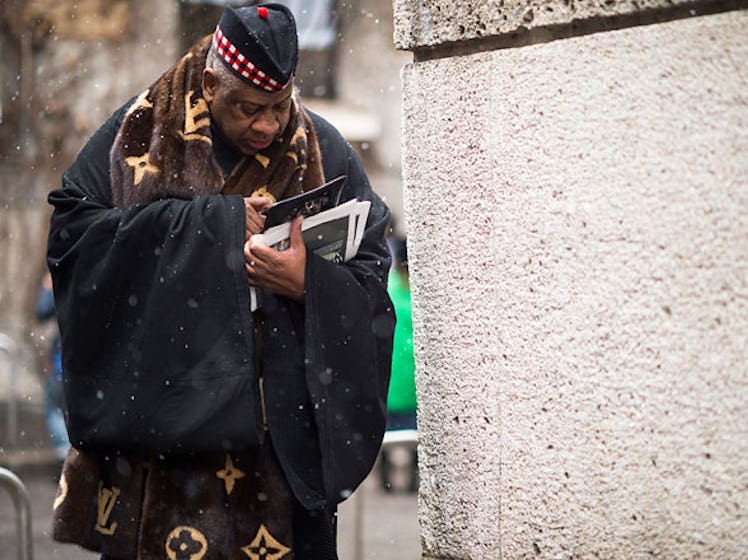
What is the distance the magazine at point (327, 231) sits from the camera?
317 cm

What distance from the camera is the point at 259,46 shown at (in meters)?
3.25

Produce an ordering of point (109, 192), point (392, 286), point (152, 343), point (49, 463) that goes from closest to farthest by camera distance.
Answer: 1. point (152, 343)
2. point (109, 192)
3. point (392, 286)
4. point (49, 463)

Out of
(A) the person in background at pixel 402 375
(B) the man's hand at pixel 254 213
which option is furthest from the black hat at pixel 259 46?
(A) the person in background at pixel 402 375

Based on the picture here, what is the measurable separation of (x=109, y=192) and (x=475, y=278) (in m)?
1.11

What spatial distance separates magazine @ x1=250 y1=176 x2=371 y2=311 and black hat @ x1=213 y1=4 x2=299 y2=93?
0.31 meters

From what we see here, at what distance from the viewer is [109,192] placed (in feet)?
11.3

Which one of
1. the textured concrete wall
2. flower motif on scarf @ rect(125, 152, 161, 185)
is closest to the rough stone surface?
the textured concrete wall

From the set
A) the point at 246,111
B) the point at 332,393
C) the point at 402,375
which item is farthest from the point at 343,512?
the point at 246,111

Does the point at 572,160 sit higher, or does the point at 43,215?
the point at 572,160

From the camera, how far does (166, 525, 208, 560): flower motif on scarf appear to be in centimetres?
326

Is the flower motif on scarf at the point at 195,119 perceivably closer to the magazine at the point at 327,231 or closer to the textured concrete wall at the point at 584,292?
the magazine at the point at 327,231

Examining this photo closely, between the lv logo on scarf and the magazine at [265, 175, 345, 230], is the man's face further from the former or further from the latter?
the lv logo on scarf

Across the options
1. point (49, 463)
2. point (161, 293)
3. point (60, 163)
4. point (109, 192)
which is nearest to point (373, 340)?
point (161, 293)

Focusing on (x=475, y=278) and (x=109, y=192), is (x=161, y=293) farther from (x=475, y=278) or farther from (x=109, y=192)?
(x=475, y=278)
